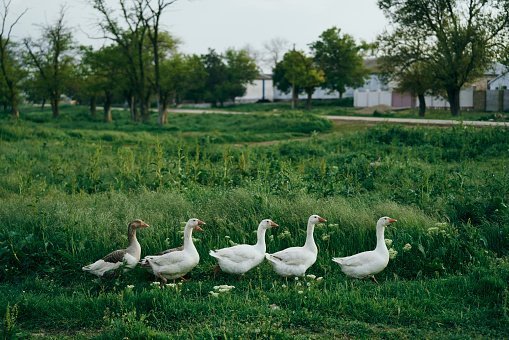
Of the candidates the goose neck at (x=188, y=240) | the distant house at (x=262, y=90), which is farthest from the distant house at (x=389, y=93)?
the goose neck at (x=188, y=240)

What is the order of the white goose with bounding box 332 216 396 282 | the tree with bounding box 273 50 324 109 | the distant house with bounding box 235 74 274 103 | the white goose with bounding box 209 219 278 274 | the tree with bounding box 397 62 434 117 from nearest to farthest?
the white goose with bounding box 332 216 396 282 < the white goose with bounding box 209 219 278 274 < the tree with bounding box 397 62 434 117 < the tree with bounding box 273 50 324 109 < the distant house with bounding box 235 74 274 103

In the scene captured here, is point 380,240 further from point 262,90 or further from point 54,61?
point 262,90

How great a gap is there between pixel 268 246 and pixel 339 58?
178 feet

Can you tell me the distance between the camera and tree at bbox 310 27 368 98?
200 feet

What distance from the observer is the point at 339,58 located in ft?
202

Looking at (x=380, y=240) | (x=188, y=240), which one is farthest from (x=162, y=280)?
(x=380, y=240)

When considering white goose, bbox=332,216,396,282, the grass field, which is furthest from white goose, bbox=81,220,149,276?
white goose, bbox=332,216,396,282

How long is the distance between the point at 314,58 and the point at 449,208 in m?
53.3

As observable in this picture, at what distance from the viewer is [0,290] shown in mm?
7789

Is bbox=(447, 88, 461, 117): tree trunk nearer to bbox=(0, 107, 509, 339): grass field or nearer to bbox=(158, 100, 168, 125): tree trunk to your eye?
bbox=(158, 100, 168, 125): tree trunk

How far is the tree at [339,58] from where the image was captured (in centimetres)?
6097

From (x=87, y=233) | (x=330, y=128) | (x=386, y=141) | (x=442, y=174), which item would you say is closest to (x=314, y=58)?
(x=330, y=128)

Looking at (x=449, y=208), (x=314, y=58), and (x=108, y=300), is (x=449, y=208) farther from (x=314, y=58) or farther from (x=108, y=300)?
(x=314, y=58)

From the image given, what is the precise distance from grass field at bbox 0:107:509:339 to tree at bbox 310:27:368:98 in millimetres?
46354
